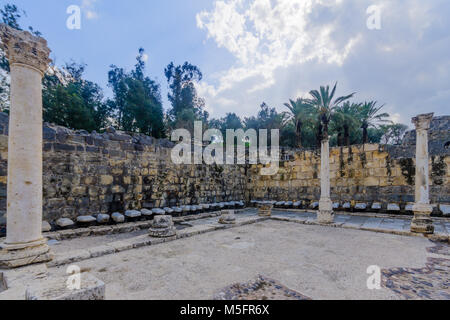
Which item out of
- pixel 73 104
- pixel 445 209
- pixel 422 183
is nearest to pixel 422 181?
pixel 422 183

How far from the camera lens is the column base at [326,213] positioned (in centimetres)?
694

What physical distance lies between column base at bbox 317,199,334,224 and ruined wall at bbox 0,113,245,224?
4.91 m

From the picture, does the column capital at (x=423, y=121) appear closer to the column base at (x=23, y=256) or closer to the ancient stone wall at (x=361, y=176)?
the ancient stone wall at (x=361, y=176)

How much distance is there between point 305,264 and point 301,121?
23241 millimetres

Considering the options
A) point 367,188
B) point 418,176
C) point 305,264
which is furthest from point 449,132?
point 305,264

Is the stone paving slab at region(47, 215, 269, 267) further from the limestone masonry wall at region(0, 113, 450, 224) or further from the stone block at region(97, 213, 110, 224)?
the limestone masonry wall at region(0, 113, 450, 224)

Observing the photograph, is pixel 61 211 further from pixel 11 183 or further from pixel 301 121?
pixel 301 121

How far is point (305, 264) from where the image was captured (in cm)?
342

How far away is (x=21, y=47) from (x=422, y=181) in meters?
9.58

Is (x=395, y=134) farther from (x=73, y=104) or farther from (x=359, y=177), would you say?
(x=73, y=104)

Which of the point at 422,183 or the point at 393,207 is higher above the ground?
the point at 422,183

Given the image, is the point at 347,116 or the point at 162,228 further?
the point at 347,116

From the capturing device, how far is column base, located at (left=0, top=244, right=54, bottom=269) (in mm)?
3059

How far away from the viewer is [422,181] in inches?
228
